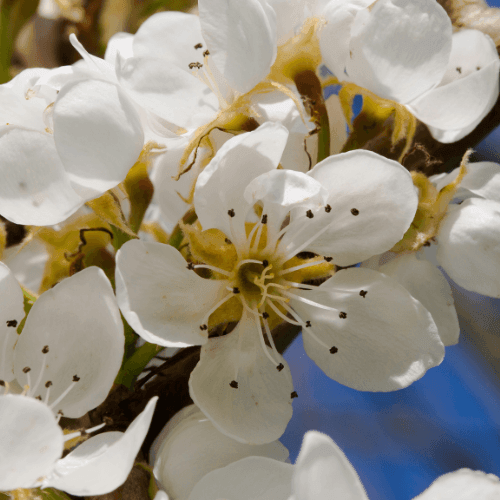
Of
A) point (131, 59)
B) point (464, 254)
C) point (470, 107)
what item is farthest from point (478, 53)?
point (131, 59)

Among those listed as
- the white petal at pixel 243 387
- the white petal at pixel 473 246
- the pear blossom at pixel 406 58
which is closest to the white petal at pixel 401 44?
the pear blossom at pixel 406 58

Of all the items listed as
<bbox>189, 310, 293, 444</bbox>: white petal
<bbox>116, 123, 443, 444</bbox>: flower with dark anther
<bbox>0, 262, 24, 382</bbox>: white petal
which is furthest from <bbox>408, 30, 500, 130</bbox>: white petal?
<bbox>0, 262, 24, 382</bbox>: white petal

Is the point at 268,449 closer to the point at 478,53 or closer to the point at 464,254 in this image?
the point at 464,254

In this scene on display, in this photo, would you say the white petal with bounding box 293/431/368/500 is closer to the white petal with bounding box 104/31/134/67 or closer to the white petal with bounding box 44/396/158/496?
the white petal with bounding box 44/396/158/496

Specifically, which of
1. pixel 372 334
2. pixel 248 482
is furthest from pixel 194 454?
pixel 372 334

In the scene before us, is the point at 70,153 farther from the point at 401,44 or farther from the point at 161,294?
the point at 401,44

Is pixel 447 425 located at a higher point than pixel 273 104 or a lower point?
lower
